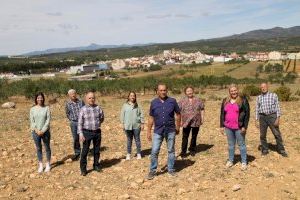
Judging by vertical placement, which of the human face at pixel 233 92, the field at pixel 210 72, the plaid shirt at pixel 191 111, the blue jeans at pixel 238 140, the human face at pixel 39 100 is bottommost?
the field at pixel 210 72

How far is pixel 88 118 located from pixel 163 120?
159cm

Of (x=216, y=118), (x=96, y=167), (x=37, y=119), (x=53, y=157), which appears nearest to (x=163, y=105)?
(x=96, y=167)

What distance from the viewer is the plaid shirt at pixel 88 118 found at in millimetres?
8305

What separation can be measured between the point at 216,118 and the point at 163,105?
9.06 meters

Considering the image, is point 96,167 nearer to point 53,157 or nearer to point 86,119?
point 86,119

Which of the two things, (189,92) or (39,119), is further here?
(189,92)

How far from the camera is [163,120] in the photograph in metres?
7.81

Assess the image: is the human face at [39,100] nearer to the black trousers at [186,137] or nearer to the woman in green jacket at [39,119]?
the woman in green jacket at [39,119]

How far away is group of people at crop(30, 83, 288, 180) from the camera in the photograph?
7902mm

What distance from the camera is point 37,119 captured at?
8688mm

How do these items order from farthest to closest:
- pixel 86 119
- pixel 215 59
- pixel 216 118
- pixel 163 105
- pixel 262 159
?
pixel 215 59, pixel 216 118, pixel 262 159, pixel 86 119, pixel 163 105

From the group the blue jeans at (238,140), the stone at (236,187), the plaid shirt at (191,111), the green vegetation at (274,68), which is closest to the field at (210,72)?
the green vegetation at (274,68)

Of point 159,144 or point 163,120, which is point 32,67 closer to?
point 159,144

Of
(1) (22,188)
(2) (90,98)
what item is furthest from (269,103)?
(1) (22,188)
